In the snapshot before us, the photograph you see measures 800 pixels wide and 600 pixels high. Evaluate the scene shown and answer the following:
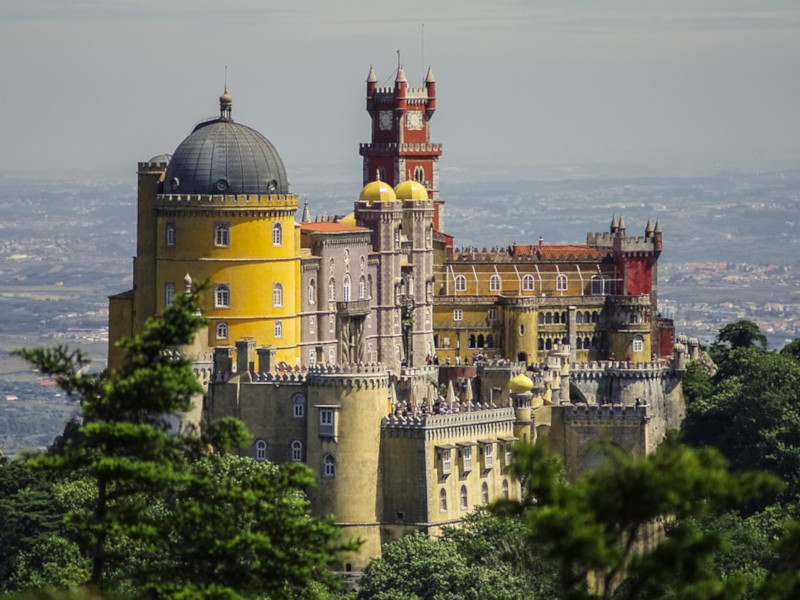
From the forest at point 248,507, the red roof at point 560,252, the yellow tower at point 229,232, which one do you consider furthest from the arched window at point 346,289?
the forest at point 248,507

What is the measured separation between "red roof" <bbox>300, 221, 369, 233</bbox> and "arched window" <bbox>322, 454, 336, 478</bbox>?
1920 cm

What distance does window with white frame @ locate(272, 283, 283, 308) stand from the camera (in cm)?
13075

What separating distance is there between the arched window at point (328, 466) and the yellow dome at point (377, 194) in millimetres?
24664

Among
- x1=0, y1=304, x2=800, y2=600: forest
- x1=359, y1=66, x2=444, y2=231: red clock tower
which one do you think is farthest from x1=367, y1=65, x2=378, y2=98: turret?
x1=0, y1=304, x2=800, y2=600: forest

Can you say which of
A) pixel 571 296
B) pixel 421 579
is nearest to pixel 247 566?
pixel 421 579

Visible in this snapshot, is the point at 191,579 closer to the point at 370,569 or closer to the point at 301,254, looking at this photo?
the point at 370,569

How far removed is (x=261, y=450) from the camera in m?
122

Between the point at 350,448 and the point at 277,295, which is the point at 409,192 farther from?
the point at 350,448

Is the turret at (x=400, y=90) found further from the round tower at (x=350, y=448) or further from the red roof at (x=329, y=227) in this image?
the round tower at (x=350, y=448)

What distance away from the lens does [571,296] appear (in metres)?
153

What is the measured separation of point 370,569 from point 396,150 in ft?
166

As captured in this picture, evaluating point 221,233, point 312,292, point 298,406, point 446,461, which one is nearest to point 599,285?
point 312,292

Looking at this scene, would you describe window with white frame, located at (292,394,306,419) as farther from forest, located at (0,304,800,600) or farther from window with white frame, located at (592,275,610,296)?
forest, located at (0,304,800,600)

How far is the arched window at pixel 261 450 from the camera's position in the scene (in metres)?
122
